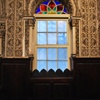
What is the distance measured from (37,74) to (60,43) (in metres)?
0.97

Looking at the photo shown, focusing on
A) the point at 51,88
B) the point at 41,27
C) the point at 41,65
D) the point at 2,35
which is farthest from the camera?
the point at 41,27

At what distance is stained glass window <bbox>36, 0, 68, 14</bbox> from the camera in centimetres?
619

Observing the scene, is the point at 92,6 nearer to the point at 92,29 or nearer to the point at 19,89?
the point at 92,29

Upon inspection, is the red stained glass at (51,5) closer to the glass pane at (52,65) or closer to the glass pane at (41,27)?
the glass pane at (41,27)

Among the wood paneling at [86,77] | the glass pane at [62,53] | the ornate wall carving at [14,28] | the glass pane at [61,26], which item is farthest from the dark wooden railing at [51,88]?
the glass pane at [61,26]

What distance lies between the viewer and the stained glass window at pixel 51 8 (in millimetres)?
6188

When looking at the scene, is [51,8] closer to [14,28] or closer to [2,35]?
[14,28]

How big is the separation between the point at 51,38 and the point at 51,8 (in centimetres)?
76

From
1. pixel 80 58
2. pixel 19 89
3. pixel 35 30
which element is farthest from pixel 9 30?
pixel 80 58

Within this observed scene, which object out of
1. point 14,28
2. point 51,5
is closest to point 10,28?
point 14,28

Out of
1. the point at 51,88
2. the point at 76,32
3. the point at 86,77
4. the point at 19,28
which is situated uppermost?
the point at 19,28

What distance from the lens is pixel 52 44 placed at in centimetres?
608

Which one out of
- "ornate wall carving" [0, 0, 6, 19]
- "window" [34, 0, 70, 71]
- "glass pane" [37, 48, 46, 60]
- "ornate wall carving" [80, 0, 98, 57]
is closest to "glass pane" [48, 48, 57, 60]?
"window" [34, 0, 70, 71]

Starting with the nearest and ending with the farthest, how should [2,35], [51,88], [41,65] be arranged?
[51,88] → [2,35] → [41,65]
